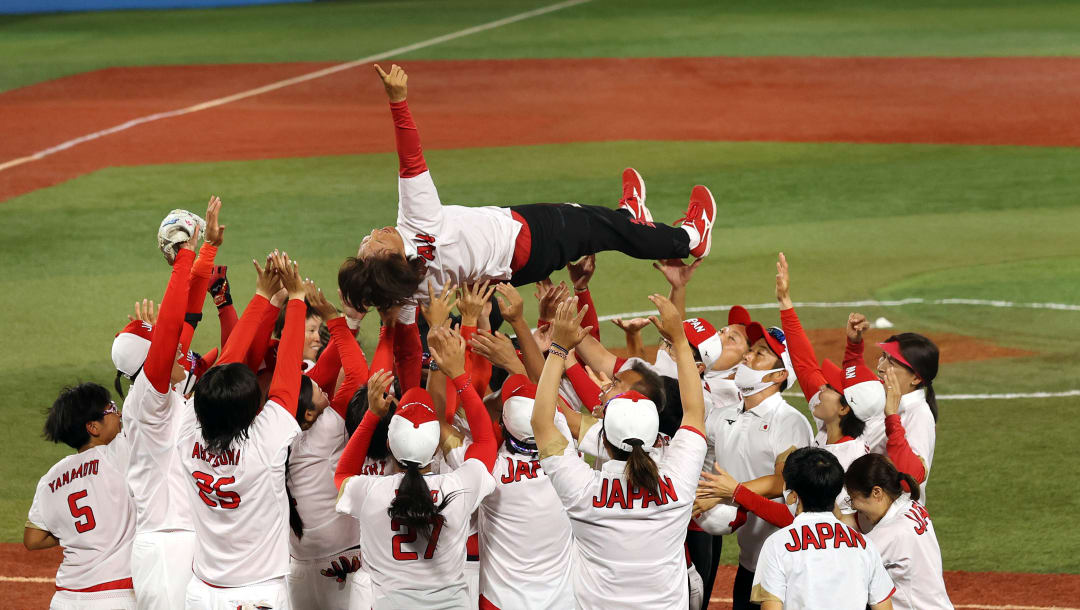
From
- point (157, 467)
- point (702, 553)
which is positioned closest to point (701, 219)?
point (702, 553)

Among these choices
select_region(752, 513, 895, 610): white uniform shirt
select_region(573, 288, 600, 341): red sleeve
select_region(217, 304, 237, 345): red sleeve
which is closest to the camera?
select_region(752, 513, 895, 610): white uniform shirt

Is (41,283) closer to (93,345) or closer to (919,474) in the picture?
(93,345)

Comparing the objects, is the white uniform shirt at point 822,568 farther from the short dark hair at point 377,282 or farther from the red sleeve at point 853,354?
the short dark hair at point 377,282

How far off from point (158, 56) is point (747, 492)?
78.8 feet

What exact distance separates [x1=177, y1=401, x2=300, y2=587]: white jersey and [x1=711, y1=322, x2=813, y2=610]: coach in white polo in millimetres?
2288

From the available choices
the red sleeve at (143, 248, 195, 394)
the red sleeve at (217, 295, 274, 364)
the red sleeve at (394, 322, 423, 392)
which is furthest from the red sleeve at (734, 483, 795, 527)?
the red sleeve at (143, 248, 195, 394)

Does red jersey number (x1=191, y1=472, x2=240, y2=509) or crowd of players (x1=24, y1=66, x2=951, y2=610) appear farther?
red jersey number (x1=191, y1=472, x2=240, y2=509)

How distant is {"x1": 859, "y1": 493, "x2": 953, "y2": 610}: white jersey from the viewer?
18.0 feet

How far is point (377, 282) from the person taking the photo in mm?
5945

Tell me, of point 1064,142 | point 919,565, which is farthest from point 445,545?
point 1064,142

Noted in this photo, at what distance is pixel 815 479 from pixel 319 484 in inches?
89.2

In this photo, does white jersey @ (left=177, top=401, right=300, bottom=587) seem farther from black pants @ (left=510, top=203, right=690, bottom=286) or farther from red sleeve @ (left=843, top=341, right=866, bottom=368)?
red sleeve @ (left=843, top=341, right=866, bottom=368)

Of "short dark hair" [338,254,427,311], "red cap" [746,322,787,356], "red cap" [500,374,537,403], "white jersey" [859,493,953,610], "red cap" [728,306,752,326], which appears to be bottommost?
"white jersey" [859,493,953,610]

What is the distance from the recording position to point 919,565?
18.0 feet
